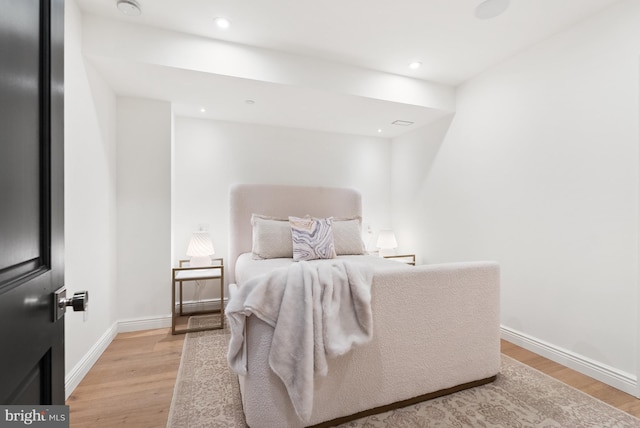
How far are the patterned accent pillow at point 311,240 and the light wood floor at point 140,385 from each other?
132 centimetres

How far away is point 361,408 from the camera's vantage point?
1.56 metres

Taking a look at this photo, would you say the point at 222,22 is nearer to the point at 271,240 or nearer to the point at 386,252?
the point at 271,240

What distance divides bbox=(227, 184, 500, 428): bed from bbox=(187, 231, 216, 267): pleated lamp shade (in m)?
1.57

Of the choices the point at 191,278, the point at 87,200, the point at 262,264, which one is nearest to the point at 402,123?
the point at 262,264

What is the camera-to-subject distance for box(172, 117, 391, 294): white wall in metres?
3.36

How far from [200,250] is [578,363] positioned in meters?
3.30

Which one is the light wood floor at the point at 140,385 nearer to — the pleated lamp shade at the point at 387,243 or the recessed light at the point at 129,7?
the pleated lamp shade at the point at 387,243

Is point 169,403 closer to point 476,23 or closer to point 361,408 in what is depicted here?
point 361,408

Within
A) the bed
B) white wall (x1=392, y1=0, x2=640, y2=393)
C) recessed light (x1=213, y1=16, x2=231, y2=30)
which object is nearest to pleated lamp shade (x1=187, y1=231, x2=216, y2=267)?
the bed

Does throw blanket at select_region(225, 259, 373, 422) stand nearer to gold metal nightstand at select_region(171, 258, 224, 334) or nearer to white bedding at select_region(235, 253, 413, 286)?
white bedding at select_region(235, 253, 413, 286)

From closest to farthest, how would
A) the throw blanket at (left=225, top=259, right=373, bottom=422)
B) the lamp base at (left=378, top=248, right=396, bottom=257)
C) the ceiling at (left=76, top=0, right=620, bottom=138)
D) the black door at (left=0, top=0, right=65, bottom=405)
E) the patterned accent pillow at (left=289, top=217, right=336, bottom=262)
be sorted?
the black door at (left=0, top=0, right=65, bottom=405), the throw blanket at (left=225, top=259, right=373, bottom=422), the ceiling at (left=76, top=0, right=620, bottom=138), the patterned accent pillow at (left=289, top=217, right=336, bottom=262), the lamp base at (left=378, top=248, right=396, bottom=257)

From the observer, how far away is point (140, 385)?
1921mm

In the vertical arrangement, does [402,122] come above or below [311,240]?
above

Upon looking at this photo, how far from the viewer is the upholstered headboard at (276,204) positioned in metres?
3.33
